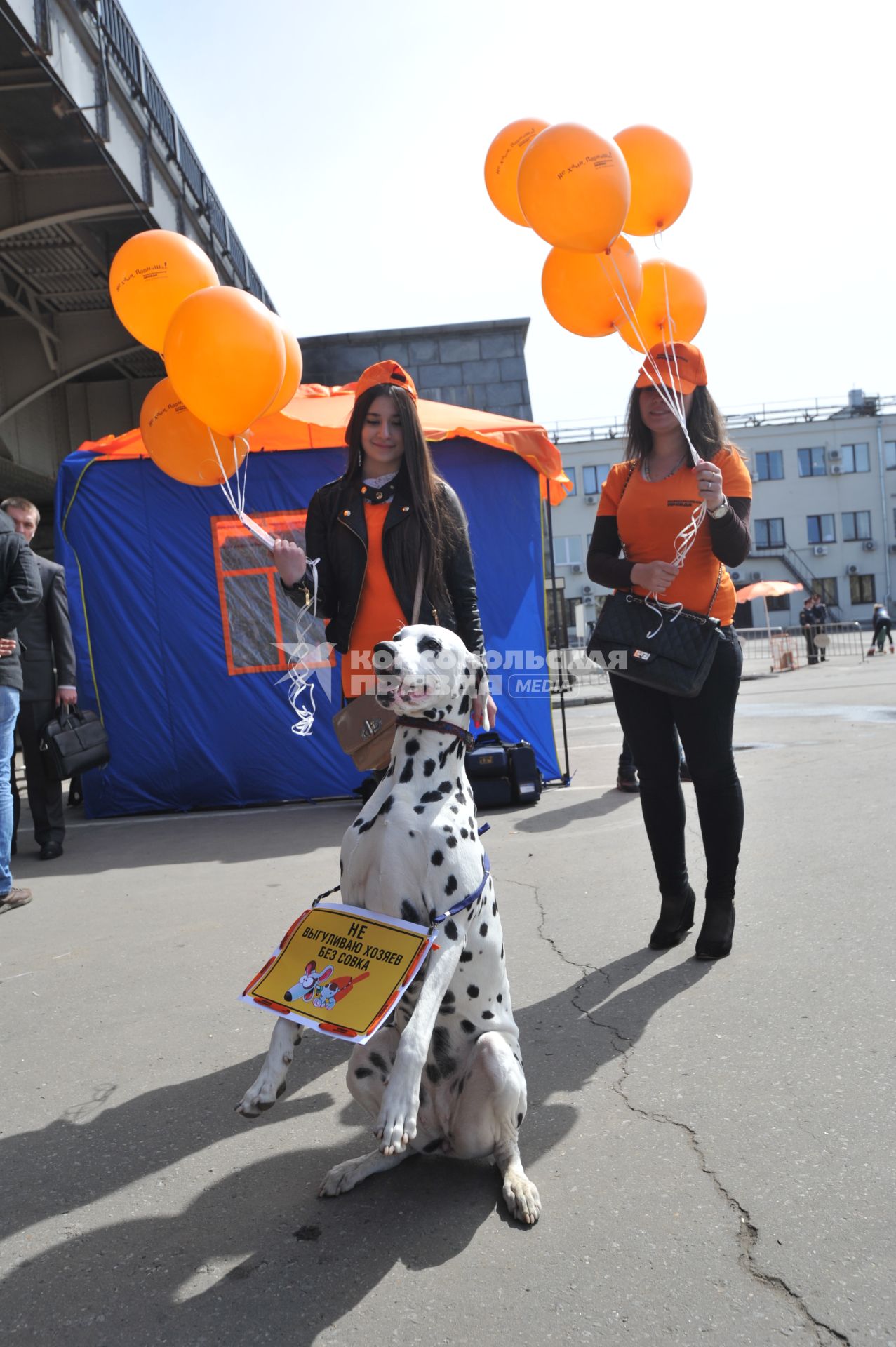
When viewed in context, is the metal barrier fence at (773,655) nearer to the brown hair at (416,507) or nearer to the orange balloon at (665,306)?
the orange balloon at (665,306)

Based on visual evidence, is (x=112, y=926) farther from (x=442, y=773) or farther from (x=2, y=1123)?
(x=442, y=773)

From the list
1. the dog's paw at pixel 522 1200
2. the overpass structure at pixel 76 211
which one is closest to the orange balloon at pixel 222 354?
the dog's paw at pixel 522 1200

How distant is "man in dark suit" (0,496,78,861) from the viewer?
6.39 m

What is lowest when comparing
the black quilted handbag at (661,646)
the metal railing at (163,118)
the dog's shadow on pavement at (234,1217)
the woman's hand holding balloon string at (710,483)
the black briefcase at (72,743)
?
the dog's shadow on pavement at (234,1217)

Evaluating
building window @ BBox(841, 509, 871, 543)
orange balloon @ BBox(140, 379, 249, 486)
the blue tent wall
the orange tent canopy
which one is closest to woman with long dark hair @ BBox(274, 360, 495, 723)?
orange balloon @ BBox(140, 379, 249, 486)

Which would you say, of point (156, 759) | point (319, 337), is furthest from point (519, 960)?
point (319, 337)

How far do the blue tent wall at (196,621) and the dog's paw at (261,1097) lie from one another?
5725mm

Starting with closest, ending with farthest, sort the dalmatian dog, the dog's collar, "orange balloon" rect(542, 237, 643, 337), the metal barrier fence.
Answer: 1. the dalmatian dog
2. the dog's collar
3. "orange balloon" rect(542, 237, 643, 337)
4. the metal barrier fence

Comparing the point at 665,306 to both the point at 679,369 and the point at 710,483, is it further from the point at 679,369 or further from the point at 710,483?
the point at 710,483

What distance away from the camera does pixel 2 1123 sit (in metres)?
2.76

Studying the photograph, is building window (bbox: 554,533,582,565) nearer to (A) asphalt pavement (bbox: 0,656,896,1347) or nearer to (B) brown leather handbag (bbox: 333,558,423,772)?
(A) asphalt pavement (bbox: 0,656,896,1347)

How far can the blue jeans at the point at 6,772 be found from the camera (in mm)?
5039

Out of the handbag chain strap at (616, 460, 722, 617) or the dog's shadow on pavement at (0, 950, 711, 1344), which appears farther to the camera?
the handbag chain strap at (616, 460, 722, 617)

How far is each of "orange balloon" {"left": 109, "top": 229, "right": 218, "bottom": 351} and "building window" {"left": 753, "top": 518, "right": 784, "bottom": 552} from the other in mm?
46847
